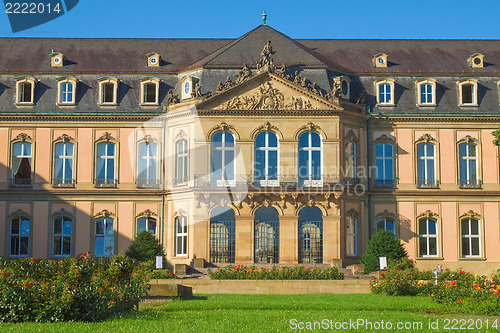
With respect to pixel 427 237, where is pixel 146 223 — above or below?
above

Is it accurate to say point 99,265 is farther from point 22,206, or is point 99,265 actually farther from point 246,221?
point 22,206

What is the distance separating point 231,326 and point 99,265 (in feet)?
20.6

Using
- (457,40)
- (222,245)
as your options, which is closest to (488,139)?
(457,40)

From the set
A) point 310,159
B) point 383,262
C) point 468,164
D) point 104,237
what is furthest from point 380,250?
point 104,237

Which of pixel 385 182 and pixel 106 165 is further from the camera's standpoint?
pixel 106 165

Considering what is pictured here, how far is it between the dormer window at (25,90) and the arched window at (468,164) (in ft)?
89.5

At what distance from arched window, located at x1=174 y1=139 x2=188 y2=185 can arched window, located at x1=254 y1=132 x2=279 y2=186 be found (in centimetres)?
448

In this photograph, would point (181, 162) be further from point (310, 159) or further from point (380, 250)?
point (380, 250)

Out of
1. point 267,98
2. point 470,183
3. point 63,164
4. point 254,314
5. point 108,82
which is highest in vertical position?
point 108,82

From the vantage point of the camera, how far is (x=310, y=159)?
49.3m

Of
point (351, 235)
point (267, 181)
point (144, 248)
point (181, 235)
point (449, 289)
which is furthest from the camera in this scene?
point (181, 235)

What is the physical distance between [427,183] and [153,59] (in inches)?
764

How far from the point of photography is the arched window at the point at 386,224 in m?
52.2

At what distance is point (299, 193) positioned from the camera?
4825 cm
